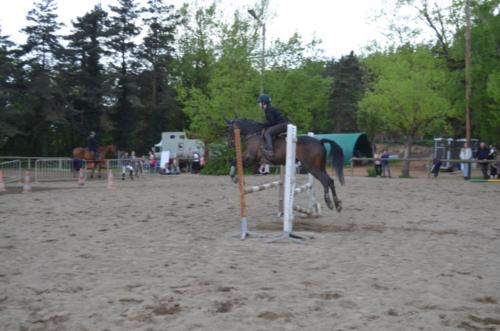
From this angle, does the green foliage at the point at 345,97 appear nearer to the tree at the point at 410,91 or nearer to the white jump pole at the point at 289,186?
the tree at the point at 410,91

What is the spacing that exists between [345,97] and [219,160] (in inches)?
1424

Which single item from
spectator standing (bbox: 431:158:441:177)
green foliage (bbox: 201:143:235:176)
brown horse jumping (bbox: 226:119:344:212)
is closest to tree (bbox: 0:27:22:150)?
green foliage (bbox: 201:143:235:176)

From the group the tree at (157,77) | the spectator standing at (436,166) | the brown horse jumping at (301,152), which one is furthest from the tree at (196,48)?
the brown horse jumping at (301,152)

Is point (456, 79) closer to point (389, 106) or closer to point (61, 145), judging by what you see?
point (389, 106)

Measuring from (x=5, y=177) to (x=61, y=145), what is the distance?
31.1 m

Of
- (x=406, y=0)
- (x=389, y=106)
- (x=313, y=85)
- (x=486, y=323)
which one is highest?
(x=406, y=0)

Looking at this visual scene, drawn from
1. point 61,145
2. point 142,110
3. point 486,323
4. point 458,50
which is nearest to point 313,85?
point 458,50

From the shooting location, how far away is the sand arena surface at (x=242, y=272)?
4.33m

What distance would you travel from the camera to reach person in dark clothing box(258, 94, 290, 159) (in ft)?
33.6

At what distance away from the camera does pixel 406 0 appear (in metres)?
34.8

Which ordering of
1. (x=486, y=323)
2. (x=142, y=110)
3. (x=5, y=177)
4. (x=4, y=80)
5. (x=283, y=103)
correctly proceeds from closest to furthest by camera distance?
1. (x=486, y=323)
2. (x=5, y=177)
3. (x=283, y=103)
4. (x=4, y=80)
5. (x=142, y=110)

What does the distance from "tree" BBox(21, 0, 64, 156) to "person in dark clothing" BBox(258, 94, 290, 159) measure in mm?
40171

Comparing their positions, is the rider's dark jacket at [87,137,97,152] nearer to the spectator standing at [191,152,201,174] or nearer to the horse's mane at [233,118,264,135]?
the spectator standing at [191,152,201,174]

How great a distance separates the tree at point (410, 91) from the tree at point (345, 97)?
27573mm
